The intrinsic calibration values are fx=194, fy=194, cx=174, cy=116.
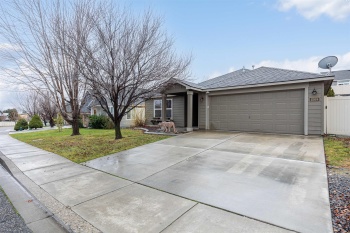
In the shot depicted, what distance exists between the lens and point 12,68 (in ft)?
34.0

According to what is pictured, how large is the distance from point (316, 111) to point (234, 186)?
831cm

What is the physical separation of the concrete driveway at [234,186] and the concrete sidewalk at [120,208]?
2cm

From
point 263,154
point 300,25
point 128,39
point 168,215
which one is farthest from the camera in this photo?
point 300,25

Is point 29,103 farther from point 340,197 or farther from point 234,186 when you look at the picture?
point 340,197

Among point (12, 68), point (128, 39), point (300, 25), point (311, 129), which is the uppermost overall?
point (300, 25)

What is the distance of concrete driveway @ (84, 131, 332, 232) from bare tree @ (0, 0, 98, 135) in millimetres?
5934

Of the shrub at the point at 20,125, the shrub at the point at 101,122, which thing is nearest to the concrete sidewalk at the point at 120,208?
the shrub at the point at 101,122

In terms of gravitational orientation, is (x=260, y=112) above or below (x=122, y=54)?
below

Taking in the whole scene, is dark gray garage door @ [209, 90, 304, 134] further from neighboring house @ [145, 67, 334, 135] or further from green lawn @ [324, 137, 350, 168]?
green lawn @ [324, 137, 350, 168]

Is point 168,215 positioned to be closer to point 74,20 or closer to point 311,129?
point 311,129

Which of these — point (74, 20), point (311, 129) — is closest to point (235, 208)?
point (311, 129)

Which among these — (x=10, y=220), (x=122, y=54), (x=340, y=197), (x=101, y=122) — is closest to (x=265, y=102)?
(x=122, y=54)

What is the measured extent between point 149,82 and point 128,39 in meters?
2.04

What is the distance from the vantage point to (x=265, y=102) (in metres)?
11.0
